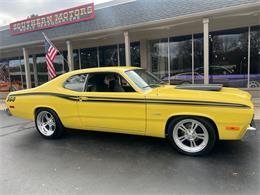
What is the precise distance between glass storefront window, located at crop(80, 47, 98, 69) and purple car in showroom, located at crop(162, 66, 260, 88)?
5.71 m

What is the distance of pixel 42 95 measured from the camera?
4.91m

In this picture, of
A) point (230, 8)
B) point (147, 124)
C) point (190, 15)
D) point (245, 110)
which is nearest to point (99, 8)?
Answer: point (190, 15)

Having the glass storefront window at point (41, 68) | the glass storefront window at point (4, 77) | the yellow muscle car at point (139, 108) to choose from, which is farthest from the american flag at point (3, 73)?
the yellow muscle car at point (139, 108)

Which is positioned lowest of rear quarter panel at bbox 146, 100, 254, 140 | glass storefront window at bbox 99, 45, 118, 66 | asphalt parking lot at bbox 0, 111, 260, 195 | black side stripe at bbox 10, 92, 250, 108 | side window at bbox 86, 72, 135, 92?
asphalt parking lot at bbox 0, 111, 260, 195

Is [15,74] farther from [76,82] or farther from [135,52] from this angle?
[76,82]

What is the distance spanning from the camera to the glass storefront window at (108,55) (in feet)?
44.0

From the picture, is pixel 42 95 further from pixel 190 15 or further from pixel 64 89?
pixel 190 15

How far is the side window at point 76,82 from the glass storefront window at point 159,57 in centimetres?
808

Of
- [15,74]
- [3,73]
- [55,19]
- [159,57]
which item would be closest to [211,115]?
[159,57]

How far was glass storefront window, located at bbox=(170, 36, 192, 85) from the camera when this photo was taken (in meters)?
11.2

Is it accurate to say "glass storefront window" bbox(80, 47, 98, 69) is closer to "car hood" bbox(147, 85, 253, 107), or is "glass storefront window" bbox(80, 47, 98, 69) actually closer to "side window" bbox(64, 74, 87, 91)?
"side window" bbox(64, 74, 87, 91)

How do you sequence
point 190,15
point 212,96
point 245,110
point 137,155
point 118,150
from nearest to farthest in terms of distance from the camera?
point 245,110 < point 212,96 < point 137,155 < point 118,150 < point 190,15

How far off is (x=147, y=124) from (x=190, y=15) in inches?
233

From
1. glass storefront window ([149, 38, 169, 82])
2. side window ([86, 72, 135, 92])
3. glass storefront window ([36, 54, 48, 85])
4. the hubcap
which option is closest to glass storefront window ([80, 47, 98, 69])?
glass storefront window ([149, 38, 169, 82])
